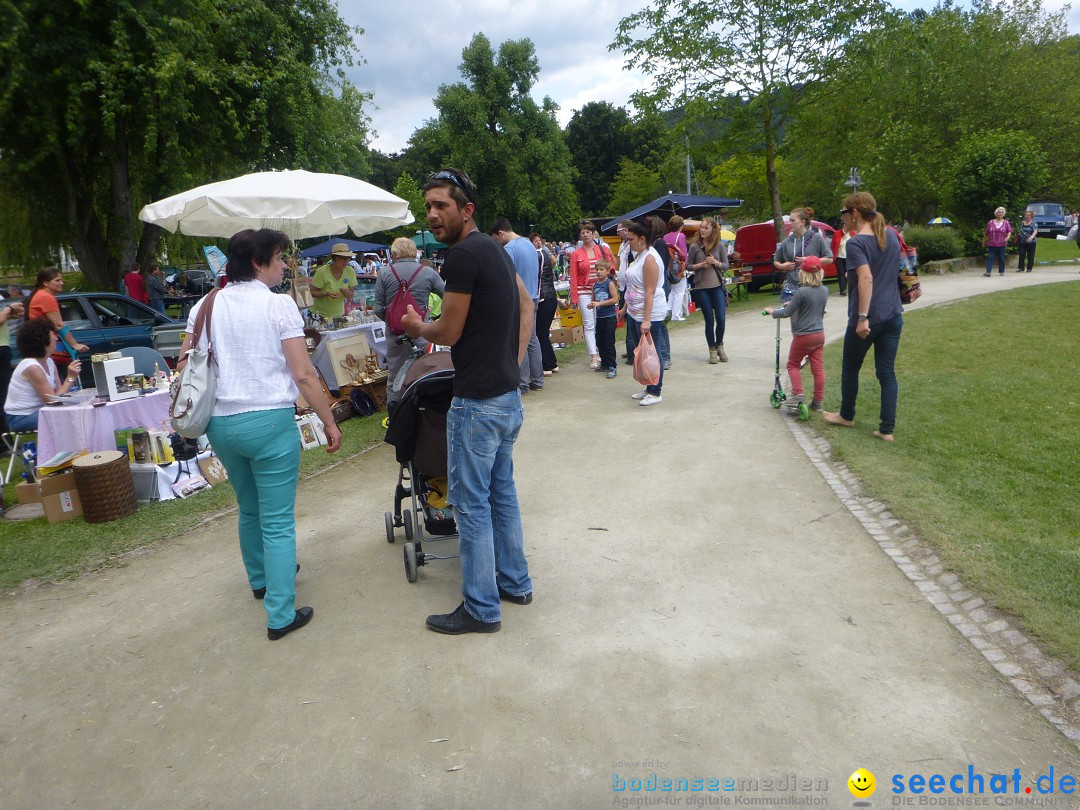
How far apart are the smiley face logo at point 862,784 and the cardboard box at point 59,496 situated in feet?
19.6

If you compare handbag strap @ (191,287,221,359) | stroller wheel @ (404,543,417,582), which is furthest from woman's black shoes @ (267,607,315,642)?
handbag strap @ (191,287,221,359)

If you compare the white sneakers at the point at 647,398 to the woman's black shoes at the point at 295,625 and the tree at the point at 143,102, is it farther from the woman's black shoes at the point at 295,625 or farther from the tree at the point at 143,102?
the tree at the point at 143,102

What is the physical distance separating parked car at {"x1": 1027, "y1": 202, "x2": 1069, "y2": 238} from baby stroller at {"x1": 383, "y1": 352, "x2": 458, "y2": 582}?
34472 millimetres

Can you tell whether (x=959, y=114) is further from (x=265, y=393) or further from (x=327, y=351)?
(x=265, y=393)

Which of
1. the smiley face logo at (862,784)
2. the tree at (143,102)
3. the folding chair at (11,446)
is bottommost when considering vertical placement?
the smiley face logo at (862,784)

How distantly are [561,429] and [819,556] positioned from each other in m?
3.46

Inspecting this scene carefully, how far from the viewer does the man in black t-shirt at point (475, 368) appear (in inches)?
129

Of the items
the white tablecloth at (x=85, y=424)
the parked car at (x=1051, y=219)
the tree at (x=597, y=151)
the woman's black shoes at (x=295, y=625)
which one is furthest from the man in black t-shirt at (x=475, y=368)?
the tree at (x=597, y=151)

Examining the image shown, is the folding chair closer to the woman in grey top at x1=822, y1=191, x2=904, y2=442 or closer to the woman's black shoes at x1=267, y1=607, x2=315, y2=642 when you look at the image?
the woman's black shoes at x1=267, y1=607, x2=315, y2=642

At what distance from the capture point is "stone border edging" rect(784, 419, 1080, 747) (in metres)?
2.91

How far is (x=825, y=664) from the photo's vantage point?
10.6ft

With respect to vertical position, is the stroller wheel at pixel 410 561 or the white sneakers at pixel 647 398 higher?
the white sneakers at pixel 647 398

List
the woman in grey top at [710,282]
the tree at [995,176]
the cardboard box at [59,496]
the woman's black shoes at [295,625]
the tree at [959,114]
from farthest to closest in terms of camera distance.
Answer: the tree at [959,114] < the tree at [995,176] < the woman in grey top at [710,282] < the cardboard box at [59,496] < the woman's black shoes at [295,625]

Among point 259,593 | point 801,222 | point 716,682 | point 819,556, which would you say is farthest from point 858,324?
point 259,593
